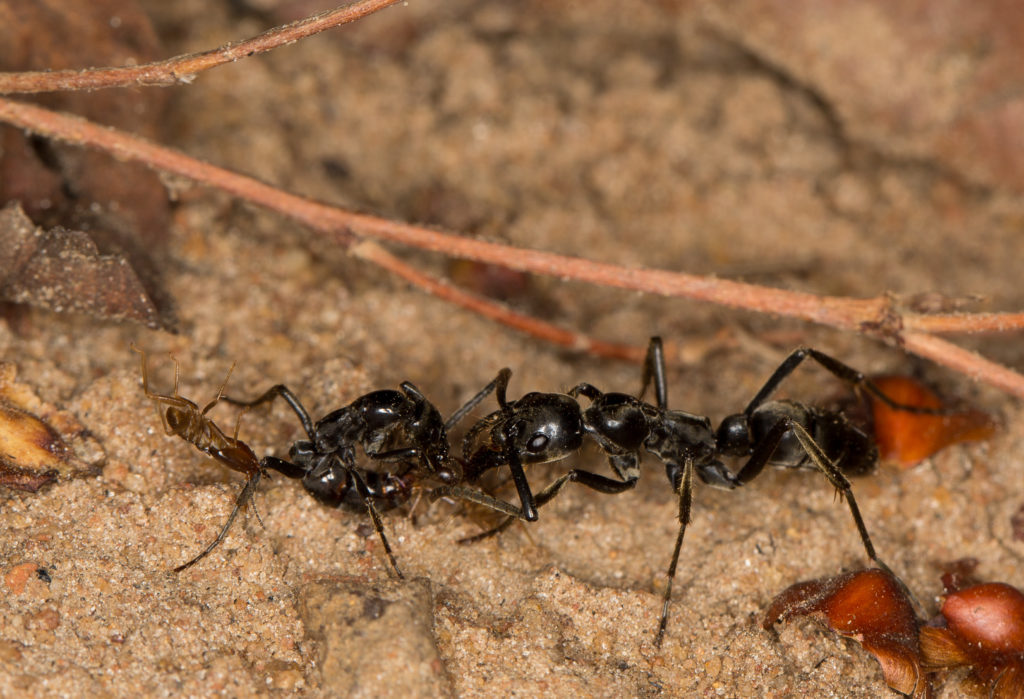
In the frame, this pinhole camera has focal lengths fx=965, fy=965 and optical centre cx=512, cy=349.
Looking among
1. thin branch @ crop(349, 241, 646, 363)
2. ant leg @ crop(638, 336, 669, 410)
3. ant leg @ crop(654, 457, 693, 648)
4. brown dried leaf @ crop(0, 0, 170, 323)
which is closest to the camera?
ant leg @ crop(654, 457, 693, 648)

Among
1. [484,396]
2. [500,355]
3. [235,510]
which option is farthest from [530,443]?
[235,510]

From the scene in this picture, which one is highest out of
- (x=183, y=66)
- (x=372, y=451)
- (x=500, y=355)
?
(x=183, y=66)

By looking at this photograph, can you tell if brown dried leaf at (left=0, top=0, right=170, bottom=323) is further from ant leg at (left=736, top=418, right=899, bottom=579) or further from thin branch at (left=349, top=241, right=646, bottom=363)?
ant leg at (left=736, top=418, right=899, bottom=579)

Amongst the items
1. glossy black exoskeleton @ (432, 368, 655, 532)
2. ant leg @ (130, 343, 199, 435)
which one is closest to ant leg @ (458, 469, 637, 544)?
glossy black exoskeleton @ (432, 368, 655, 532)

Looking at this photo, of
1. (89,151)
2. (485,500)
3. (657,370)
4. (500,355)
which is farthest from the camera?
(500,355)

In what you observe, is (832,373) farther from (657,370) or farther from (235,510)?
(235,510)
